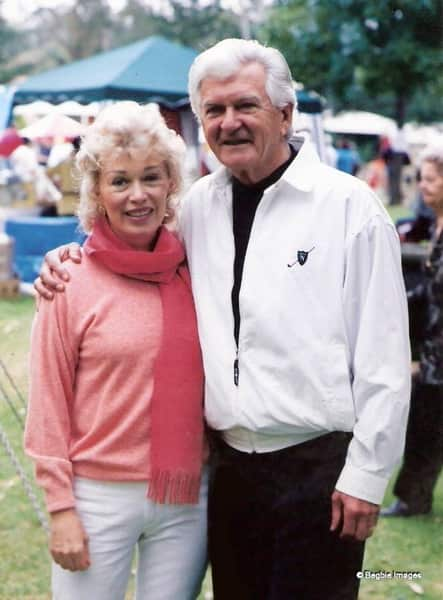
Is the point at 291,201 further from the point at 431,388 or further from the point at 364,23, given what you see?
the point at 364,23

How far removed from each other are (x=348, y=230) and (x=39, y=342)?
2.68 ft

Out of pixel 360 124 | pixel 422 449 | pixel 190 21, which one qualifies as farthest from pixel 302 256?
pixel 190 21

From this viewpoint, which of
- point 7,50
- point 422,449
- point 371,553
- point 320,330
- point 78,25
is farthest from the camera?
point 78,25

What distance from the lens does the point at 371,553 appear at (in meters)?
3.81

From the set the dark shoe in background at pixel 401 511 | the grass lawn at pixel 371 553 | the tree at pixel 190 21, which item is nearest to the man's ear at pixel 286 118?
the grass lawn at pixel 371 553

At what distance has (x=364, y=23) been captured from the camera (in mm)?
11562

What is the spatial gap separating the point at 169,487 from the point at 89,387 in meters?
0.33

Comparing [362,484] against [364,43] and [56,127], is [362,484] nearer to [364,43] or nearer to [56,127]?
[56,127]

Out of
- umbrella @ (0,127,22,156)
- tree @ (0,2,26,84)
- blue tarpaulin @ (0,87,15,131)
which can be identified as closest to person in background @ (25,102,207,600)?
blue tarpaulin @ (0,87,15,131)

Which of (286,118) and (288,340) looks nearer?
(288,340)

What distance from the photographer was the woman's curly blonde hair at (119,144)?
2.05m

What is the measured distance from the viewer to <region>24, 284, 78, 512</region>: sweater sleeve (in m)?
1.99

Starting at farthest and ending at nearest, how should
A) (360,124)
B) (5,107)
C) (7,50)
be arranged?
(7,50)
(360,124)
(5,107)

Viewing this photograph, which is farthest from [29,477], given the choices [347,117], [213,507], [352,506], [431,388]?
[347,117]
